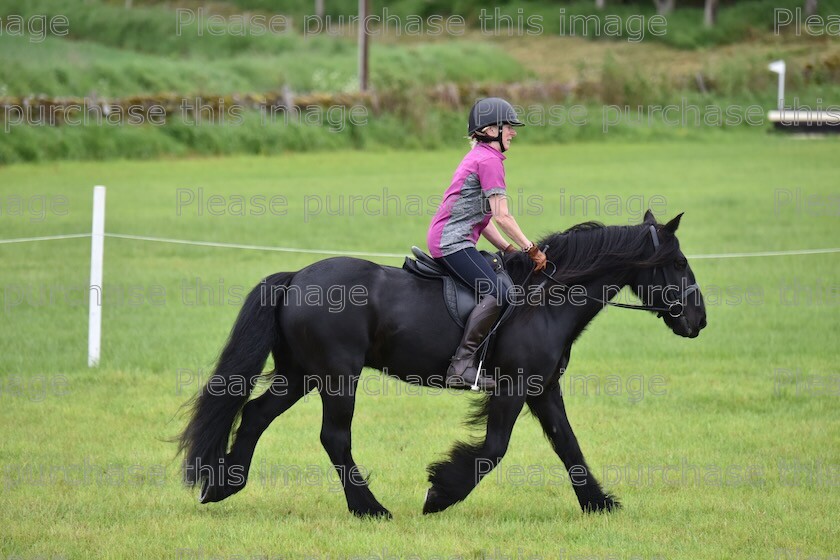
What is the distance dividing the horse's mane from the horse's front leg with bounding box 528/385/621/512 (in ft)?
2.41

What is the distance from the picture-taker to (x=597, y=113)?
36.8m

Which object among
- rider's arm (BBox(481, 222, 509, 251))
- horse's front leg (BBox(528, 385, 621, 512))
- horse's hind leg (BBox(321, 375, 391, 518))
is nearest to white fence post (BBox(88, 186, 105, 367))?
horse's hind leg (BBox(321, 375, 391, 518))

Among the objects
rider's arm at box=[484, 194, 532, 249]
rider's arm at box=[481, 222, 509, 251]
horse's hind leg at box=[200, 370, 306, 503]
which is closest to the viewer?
rider's arm at box=[484, 194, 532, 249]

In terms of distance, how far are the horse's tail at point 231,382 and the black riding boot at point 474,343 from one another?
1.14 meters

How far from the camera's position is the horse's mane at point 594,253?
6945mm

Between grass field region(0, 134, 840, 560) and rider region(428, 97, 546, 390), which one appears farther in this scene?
rider region(428, 97, 546, 390)

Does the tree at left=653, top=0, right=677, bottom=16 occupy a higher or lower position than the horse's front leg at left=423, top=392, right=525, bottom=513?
higher

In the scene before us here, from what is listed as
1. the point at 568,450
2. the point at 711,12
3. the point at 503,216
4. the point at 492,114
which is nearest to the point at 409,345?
the point at 503,216

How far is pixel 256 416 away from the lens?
22.8 feet

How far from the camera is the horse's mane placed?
695 centimetres

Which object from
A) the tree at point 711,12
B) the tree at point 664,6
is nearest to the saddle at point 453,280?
the tree at point 711,12

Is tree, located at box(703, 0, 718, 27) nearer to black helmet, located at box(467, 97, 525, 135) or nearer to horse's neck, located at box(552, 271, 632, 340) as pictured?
horse's neck, located at box(552, 271, 632, 340)

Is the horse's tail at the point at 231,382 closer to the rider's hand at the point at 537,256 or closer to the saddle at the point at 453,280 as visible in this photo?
the saddle at the point at 453,280

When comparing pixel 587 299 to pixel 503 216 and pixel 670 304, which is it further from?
pixel 503 216
